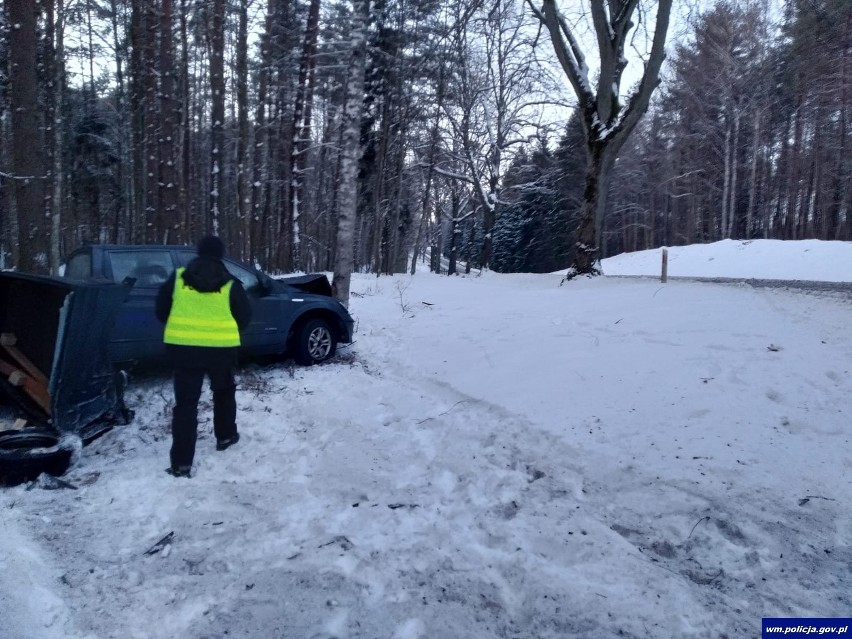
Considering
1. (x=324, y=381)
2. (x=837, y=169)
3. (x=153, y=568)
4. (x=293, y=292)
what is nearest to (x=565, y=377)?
(x=324, y=381)

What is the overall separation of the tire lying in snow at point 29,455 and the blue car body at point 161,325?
1.45 metres

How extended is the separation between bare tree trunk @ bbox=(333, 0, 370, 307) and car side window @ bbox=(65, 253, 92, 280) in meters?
4.35

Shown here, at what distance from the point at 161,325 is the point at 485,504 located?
4571 mm

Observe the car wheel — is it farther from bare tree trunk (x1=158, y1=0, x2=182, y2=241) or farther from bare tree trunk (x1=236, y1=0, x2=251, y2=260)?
bare tree trunk (x1=236, y1=0, x2=251, y2=260)

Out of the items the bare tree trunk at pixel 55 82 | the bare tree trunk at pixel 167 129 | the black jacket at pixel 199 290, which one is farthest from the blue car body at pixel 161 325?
the bare tree trunk at pixel 55 82

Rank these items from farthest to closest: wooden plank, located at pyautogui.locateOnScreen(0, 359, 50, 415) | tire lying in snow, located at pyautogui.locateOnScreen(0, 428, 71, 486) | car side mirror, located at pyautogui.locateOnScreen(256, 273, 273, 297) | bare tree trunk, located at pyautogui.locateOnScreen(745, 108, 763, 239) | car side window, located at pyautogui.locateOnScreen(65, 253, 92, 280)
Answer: bare tree trunk, located at pyautogui.locateOnScreen(745, 108, 763, 239) → car side mirror, located at pyautogui.locateOnScreen(256, 273, 273, 297) → car side window, located at pyautogui.locateOnScreen(65, 253, 92, 280) → wooden plank, located at pyautogui.locateOnScreen(0, 359, 50, 415) → tire lying in snow, located at pyautogui.locateOnScreen(0, 428, 71, 486)

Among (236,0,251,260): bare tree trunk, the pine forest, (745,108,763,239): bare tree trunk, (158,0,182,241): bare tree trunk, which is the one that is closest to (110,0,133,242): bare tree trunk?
the pine forest

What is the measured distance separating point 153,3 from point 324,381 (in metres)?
12.8

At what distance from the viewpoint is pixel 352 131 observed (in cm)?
1062

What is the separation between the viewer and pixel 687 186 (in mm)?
46125

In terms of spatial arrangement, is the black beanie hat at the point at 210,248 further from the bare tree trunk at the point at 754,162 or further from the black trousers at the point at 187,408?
the bare tree trunk at the point at 754,162

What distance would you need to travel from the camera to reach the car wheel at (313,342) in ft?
27.7

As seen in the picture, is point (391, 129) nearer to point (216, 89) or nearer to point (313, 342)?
point (216, 89)

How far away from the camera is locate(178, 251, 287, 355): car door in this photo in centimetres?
784
